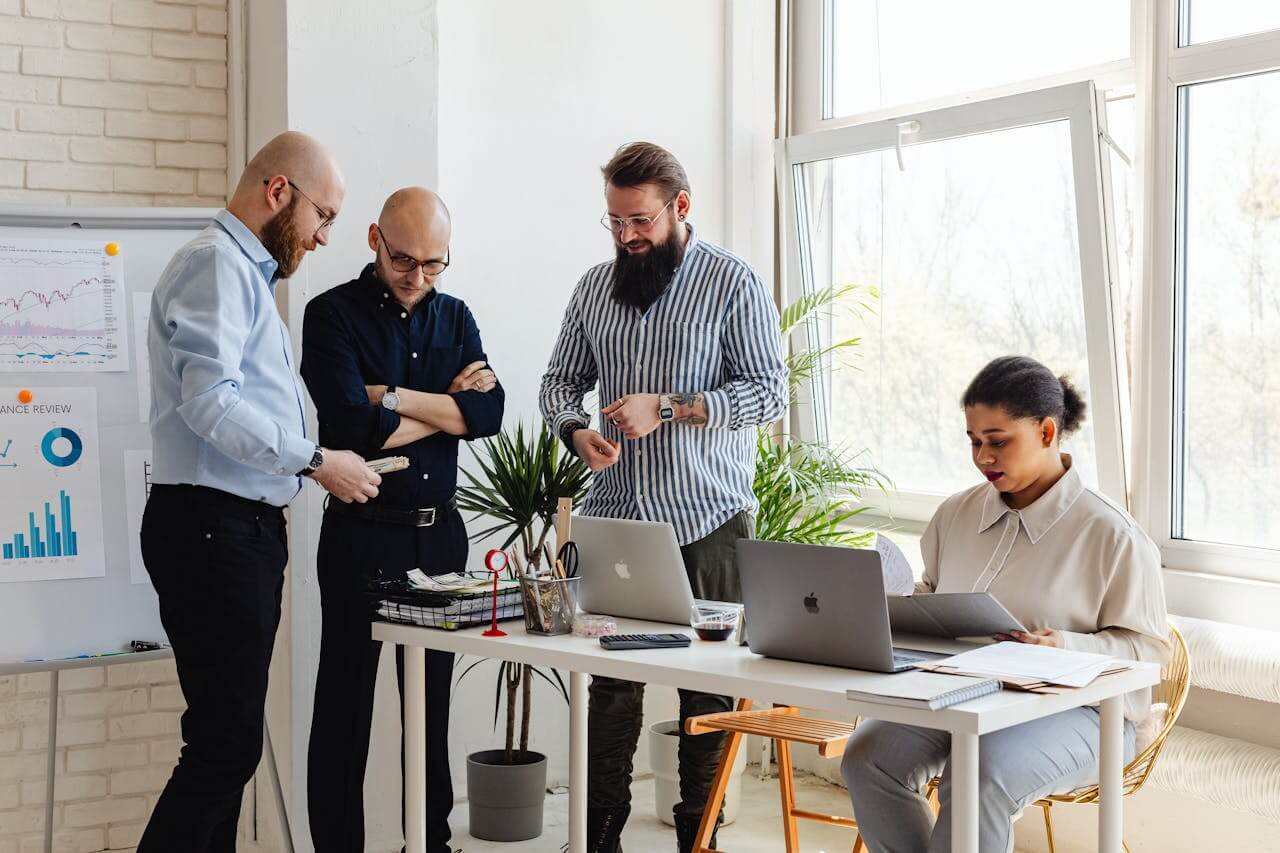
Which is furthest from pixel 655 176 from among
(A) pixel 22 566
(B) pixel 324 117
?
(A) pixel 22 566

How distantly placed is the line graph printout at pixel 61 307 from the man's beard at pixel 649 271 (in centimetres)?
132

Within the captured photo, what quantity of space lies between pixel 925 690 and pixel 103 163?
9.92 feet

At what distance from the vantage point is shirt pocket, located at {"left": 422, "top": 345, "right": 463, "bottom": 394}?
3332 millimetres

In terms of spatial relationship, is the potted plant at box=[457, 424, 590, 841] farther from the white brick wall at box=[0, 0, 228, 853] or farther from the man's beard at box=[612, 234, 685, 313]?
the white brick wall at box=[0, 0, 228, 853]

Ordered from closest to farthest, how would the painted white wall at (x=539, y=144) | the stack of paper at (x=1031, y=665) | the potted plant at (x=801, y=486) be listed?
the stack of paper at (x=1031, y=665)
the potted plant at (x=801, y=486)
the painted white wall at (x=539, y=144)

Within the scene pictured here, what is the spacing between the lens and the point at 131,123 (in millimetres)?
3936

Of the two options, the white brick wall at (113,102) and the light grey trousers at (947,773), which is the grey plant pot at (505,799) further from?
the white brick wall at (113,102)

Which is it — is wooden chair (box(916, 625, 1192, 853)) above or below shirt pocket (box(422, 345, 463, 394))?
below

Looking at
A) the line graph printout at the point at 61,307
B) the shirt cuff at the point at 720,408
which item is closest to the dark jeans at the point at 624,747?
the shirt cuff at the point at 720,408

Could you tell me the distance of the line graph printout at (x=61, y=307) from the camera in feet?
10.8

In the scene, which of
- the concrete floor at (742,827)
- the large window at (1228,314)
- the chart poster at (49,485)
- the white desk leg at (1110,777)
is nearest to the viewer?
the white desk leg at (1110,777)

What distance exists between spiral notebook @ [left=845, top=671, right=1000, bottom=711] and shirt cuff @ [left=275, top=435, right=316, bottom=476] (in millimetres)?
1281

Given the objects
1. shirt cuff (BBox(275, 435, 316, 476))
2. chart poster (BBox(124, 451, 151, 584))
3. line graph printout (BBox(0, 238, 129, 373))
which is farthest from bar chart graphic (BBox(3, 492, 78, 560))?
shirt cuff (BBox(275, 435, 316, 476))

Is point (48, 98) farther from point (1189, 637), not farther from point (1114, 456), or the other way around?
point (1189, 637)
